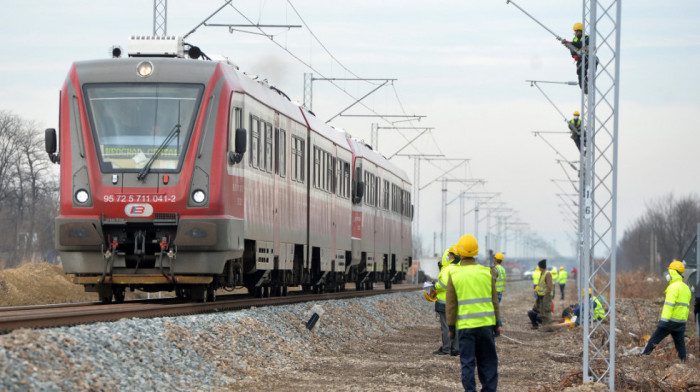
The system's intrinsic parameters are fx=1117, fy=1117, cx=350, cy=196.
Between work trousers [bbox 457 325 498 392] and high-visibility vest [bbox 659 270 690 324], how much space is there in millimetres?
8098

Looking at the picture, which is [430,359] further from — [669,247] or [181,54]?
[669,247]

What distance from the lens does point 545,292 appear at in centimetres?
2803

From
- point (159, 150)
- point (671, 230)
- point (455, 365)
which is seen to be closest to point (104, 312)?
point (159, 150)

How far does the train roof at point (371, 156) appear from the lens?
29938 mm

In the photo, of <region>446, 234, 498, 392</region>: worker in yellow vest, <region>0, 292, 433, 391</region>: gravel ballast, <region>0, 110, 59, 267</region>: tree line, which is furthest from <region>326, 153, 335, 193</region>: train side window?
<region>0, 110, 59, 267</region>: tree line

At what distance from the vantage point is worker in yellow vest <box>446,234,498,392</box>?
1083 centimetres

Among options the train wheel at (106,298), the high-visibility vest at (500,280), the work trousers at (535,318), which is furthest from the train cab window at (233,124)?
the work trousers at (535,318)

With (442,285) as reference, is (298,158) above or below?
above

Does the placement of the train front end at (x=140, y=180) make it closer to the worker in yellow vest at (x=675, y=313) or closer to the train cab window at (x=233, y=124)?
the train cab window at (x=233, y=124)

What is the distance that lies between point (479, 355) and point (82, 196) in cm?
731

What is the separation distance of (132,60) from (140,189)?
2041mm

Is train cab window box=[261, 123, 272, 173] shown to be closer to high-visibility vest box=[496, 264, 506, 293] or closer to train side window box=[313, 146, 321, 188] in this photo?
train side window box=[313, 146, 321, 188]

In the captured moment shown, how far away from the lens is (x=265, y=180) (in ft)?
62.2

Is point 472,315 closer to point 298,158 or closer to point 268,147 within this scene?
point 268,147
